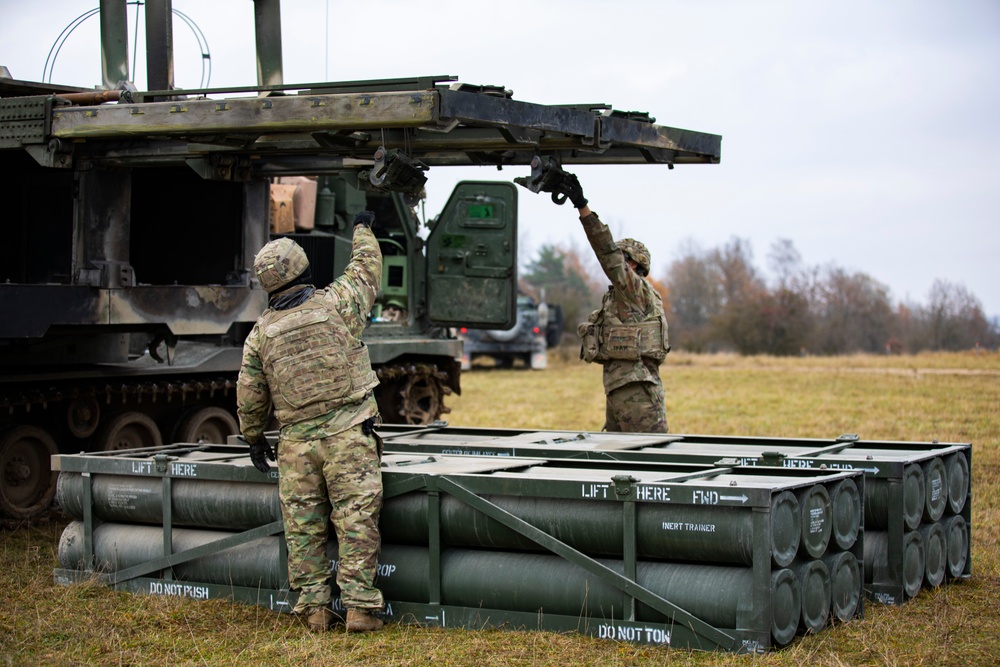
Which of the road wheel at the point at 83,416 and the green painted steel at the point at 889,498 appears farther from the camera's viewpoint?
the road wheel at the point at 83,416

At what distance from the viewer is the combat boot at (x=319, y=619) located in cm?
651

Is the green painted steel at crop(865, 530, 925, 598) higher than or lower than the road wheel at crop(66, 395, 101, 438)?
lower

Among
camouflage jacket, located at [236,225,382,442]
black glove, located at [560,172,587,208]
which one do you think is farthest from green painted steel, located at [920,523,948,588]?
camouflage jacket, located at [236,225,382,442]

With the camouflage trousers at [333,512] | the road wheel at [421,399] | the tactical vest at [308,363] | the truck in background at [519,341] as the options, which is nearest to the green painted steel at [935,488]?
the camouflage trousers at [333,512]

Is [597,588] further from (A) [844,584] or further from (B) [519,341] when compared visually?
(B) [519,341]

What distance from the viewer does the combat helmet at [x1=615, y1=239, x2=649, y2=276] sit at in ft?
31.0

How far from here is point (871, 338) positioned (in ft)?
180

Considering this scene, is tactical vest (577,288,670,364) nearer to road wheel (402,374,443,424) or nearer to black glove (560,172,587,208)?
black glove (560,172,587,208)

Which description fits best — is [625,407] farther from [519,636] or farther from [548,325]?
[548,325]

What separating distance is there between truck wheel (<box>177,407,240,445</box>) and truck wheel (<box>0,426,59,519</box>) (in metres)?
1.39

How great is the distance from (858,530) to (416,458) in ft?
7.92

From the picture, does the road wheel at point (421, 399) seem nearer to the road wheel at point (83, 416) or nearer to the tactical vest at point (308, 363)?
the road wheel at point (83, 416)

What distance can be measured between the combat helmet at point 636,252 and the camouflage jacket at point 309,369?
308cm

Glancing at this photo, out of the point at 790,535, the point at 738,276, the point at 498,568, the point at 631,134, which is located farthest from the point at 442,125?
the point at 738,276
